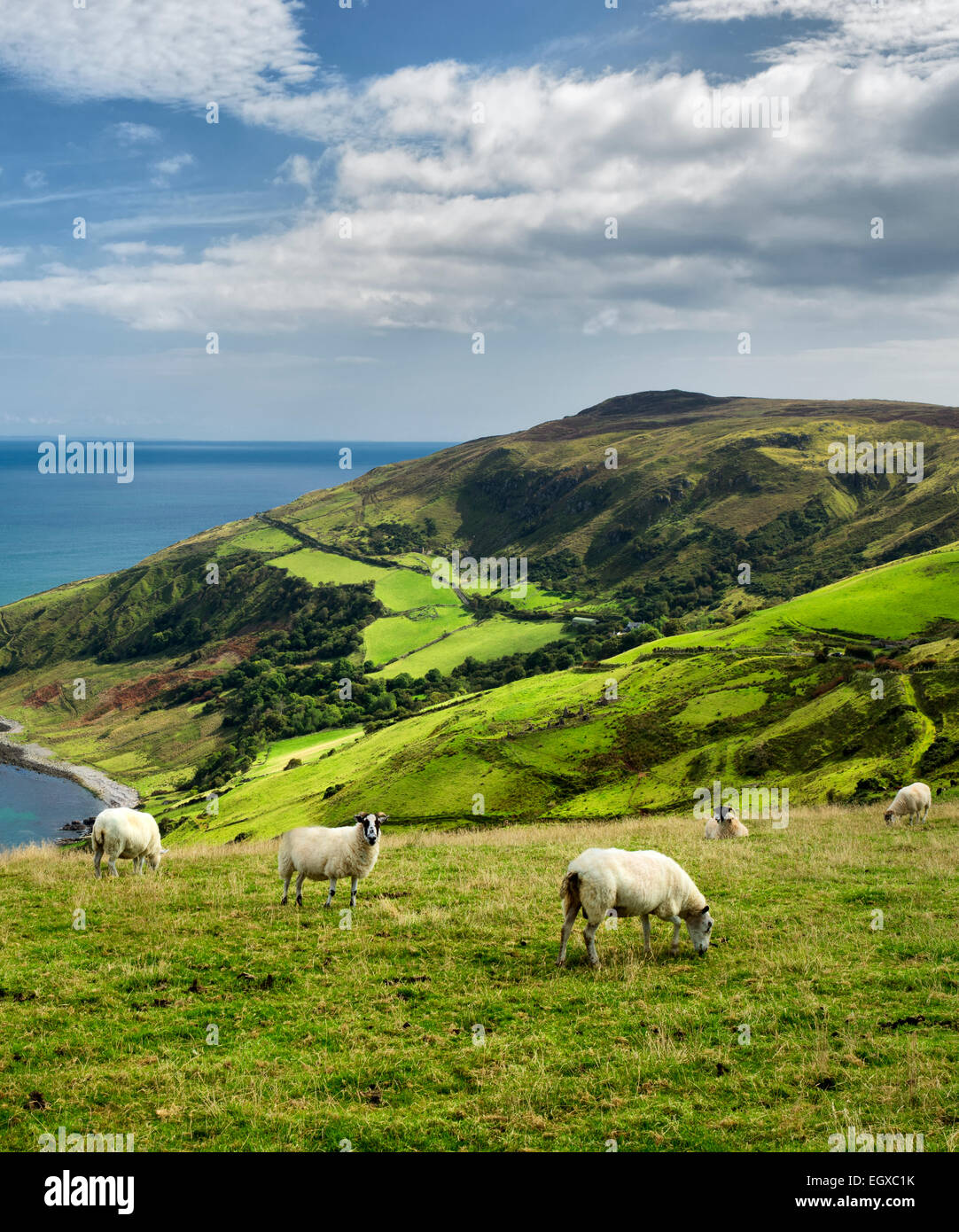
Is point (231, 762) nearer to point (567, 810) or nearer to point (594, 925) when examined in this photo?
point (567, 810)

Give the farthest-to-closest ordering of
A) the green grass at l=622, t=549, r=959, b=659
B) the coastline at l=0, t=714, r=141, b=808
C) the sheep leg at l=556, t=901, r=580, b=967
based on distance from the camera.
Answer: the coastline at l=0, t=714, r=141, b=808
the green grass at l=622, t=549, r=959, b=659
the sheep leg at l=556, t=901, r=580, b=967

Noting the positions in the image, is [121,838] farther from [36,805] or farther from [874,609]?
[36,805]

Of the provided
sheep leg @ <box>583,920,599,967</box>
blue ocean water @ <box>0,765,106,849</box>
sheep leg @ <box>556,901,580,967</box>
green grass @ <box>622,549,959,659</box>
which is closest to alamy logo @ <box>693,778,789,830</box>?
sheep leg @ <box>583,920,599,967</box>

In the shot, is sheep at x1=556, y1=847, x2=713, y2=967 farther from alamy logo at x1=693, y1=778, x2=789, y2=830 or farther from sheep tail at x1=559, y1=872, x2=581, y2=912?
alamy logo at x1=693, y1=778, x2=789, y2=830

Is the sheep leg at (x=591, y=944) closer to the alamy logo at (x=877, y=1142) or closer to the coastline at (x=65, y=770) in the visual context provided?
the alamy logo at (x=877, y=1142)

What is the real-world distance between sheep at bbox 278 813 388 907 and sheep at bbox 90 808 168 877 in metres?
4.46

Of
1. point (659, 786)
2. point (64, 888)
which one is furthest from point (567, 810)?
point (64, 888)

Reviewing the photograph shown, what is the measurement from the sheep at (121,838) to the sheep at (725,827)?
64.7 feet

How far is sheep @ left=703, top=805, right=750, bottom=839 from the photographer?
30.4 m

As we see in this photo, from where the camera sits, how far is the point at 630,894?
15.3 metres
